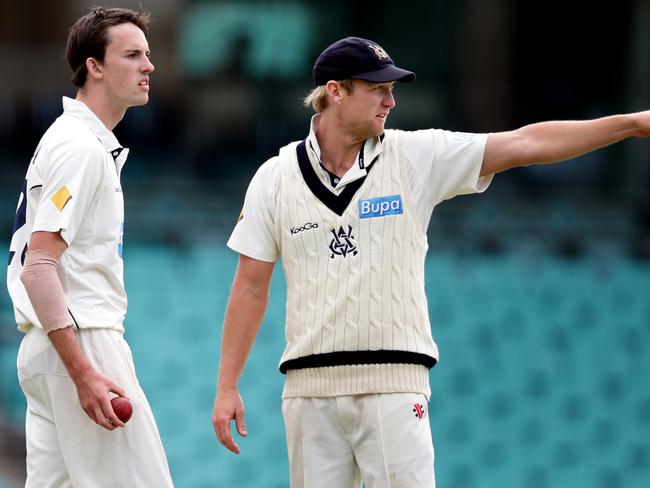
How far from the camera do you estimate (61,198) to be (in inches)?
138

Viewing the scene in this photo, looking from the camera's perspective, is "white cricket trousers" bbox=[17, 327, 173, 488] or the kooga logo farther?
the kooga logo

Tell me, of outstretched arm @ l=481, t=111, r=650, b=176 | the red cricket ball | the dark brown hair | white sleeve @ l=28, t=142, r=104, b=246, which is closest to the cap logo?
outstretched arm @ l=481, t=111, r=650, b=176

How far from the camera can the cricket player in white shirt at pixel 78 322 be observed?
3.47m

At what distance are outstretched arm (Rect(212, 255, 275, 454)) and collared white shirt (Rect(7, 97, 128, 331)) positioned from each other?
382mm

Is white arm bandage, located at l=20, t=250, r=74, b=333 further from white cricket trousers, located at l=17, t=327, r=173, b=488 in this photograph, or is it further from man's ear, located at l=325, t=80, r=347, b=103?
man's ear, located at l=325, t=80, r=347, b=103

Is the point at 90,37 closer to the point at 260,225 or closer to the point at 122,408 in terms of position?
the point at 260,225

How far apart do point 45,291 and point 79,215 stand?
0.23 metres

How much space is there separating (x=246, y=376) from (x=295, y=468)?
622cm

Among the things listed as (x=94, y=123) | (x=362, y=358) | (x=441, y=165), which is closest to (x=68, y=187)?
(x=94, y=123)

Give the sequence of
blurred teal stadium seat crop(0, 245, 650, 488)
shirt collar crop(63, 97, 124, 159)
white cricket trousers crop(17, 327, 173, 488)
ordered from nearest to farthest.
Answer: white cricket trousers crop(17, 327, 173, 488), shirt collar crop(63, 97, 124, 159), blurred teal stadium seat crop(0, 245, 650, 488)

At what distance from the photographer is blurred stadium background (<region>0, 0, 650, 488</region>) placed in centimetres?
990

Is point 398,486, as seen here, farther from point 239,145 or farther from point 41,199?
point 239,145

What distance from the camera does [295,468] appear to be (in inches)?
152

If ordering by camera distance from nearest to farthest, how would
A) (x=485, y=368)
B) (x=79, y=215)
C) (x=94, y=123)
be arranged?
1. (x=79, y=215)
2. (x=94, y=123)
3. (x=485, y=368)
